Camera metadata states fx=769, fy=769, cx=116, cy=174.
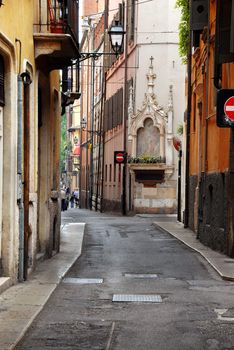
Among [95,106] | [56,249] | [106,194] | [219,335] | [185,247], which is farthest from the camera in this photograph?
[95,106]

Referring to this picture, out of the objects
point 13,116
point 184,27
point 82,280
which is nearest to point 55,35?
point 13,116

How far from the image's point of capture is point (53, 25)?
14.3 meters

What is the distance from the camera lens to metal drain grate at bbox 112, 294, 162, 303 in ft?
36.8

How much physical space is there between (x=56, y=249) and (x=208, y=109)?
6.47 m

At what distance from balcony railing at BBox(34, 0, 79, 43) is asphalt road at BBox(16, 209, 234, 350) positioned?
460cm

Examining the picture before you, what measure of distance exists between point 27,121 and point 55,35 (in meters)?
1.89

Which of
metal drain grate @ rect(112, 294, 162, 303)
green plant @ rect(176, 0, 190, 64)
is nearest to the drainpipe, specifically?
metal drain grate @ rect(112, 294, 162, 303)

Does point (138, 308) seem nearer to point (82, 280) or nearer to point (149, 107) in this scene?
point (82, 280)

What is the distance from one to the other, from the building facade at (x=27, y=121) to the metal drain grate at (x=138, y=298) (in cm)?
175

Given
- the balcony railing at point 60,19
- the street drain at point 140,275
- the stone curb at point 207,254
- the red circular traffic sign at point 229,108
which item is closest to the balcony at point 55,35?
the balcony railing at point 60,19

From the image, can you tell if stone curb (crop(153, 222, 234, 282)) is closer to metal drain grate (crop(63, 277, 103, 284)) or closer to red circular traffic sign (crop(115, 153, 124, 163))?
metal drain grate (crop(63, 277, 103, 284))

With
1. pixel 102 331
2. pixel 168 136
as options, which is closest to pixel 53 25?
pixel 102 331

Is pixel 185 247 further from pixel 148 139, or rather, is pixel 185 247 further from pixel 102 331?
pixel 148 139

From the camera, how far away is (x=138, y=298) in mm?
11445
